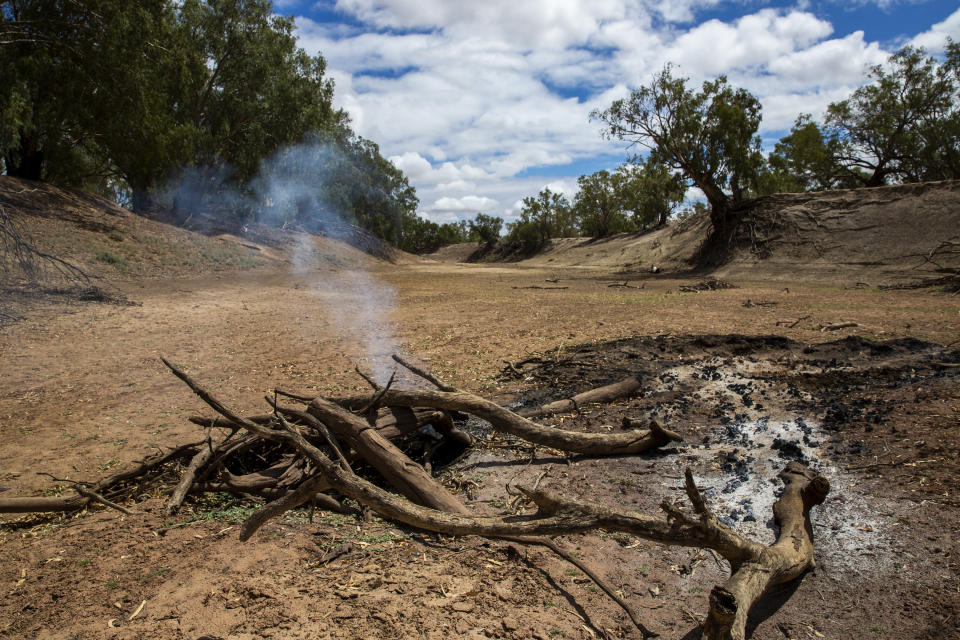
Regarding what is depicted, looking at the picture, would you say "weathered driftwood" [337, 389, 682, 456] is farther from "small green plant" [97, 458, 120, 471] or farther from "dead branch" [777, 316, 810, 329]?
"dead branch" [777, 316, 810, 329]

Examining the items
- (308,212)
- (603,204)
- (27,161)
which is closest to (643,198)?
(603,204)

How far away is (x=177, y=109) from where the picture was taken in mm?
22844

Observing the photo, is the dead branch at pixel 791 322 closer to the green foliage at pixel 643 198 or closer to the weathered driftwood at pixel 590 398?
the weathered driftwood at pixel 590 398

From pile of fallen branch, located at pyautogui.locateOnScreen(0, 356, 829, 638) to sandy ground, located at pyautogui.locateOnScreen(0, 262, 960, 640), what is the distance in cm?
19

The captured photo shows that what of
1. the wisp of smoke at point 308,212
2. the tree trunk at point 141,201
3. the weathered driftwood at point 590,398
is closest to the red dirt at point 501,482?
the weathered driftwood at point 590,398

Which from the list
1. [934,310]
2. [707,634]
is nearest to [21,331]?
[707,634]

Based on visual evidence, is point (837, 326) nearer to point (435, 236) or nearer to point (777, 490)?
point (777, 490)

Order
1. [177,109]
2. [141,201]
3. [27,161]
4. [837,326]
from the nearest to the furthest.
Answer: [837,326] → [27,161] → [177,109] → [141,201]

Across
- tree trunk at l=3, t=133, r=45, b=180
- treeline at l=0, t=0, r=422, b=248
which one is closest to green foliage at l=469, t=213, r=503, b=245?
treeline at l=0, t=0, r=422, b=248

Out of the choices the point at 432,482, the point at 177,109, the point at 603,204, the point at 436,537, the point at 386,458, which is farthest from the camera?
the point at 603,204

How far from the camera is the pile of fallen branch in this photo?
230 centimetres

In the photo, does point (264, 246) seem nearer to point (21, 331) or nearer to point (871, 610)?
point (21, 331)

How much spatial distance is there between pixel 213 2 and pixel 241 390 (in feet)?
76.4

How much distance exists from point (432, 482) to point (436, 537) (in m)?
0.37
